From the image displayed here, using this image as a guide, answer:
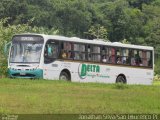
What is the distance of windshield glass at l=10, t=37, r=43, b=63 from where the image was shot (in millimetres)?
31531

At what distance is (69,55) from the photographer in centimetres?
3297

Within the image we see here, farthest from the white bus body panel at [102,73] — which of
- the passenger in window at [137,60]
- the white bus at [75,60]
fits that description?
the passenger in window at [137,60]

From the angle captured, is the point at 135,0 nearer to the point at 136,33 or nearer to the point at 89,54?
the point at 136,33

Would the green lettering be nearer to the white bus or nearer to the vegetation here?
the white bus

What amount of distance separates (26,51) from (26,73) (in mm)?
1192

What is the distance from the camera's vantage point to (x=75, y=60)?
33188mm

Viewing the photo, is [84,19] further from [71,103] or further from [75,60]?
[71,103]

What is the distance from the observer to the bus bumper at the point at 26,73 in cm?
3125

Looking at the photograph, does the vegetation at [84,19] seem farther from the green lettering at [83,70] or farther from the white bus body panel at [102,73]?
the green lettering at [83,70]

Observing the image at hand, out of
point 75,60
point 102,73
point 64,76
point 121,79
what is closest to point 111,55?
point 102,73

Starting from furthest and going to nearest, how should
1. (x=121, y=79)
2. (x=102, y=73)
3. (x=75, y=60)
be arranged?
(x=121, y=79) < (x=102, y=73) < (x=75, y=60)

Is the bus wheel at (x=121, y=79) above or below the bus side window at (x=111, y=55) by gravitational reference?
below

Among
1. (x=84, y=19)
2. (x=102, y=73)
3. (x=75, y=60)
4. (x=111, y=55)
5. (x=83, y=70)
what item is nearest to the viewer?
(x=75, y=60)

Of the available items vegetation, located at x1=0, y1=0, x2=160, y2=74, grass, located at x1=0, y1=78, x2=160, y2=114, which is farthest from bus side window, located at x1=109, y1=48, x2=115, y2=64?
vegetation, located at x1=0, y1=0, x2=160, y2=74
